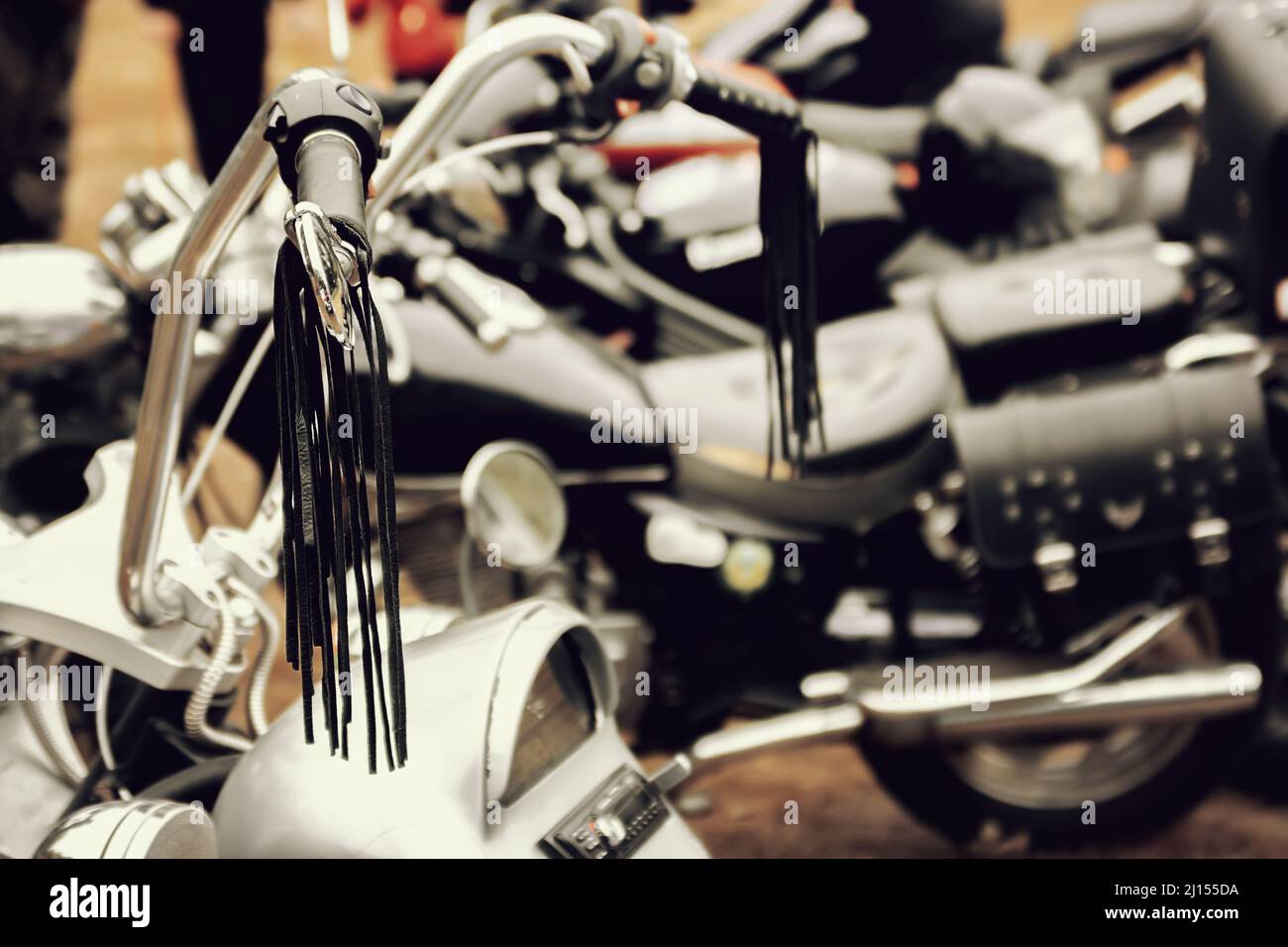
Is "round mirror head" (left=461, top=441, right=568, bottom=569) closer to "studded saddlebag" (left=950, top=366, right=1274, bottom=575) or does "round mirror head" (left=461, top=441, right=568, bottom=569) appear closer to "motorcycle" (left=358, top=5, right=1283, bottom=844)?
"motorcycle" (left=358, top=5, right=1283, bottom=844)

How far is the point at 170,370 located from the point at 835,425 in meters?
1.02

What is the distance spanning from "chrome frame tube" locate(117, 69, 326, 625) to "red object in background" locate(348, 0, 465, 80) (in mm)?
2070

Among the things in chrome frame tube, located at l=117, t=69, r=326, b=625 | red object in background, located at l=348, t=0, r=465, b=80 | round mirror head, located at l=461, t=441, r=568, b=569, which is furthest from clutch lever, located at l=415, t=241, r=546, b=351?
red object in background, located at l=348, t=0, r=465, b=80

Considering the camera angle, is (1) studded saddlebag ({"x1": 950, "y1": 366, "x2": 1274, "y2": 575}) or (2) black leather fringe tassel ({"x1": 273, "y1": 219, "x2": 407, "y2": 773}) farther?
(1) studded saddlebag ({"x1": 950, "y1": 366, "x2": 1274, "y2": 575})

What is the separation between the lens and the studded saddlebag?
181cm

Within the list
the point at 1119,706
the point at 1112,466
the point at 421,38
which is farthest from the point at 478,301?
the point at 421,38

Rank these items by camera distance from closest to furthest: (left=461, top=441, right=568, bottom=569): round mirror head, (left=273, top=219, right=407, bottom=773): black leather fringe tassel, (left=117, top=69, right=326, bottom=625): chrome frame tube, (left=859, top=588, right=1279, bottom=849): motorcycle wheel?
(left=273, top=219, right=407, bottom=773): black leather fringe tassel → (left=117, top=69, right=326, bottom=625): chrome frame tube → (left=461, top=441, right=568, bottom=569): round mirror head → (left=859, top=588, right=1279, bottom=849): motorcycle wheel

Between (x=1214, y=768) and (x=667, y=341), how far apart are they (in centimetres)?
122

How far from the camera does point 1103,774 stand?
2109 millimetres

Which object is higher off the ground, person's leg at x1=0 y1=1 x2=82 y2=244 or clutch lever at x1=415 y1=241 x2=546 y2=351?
person's leg at x1=0 y1=1 x2=82 y2=244

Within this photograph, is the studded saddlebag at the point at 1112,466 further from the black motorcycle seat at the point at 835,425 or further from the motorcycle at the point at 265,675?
the motorcycle at the point at 265,675

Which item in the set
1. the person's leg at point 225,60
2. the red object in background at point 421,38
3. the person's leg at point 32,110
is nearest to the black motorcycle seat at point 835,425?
the person's leg at point 225,60

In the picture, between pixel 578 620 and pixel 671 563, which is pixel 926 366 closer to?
pixel 671 563

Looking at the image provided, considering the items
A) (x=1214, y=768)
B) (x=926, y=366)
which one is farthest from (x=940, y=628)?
(x=1214, y=768)
